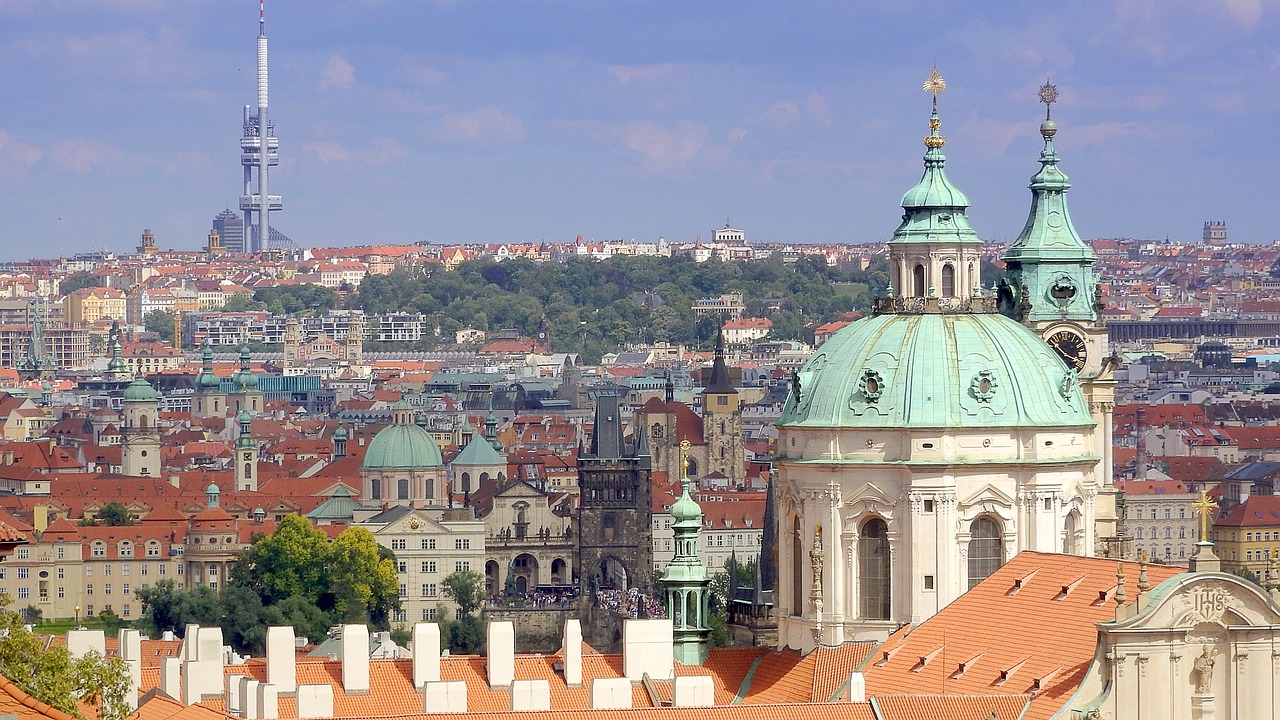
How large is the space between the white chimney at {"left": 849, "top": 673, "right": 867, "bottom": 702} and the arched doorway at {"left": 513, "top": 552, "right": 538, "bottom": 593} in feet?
317

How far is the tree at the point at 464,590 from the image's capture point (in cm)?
13300

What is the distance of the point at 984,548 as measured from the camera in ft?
172

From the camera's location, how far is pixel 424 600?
441 ft

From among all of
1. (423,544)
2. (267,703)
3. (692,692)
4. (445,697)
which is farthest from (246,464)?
(267,703)

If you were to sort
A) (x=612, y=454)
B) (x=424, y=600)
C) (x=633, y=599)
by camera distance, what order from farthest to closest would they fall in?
1. (x=612, y=454)
2. (x=424, y=600)
3. (x=633, y=599)

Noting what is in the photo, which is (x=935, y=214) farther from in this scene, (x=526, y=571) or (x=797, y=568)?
(x=526, y=571)

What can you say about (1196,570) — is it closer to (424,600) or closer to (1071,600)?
(1071,600)

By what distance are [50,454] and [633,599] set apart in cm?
6166

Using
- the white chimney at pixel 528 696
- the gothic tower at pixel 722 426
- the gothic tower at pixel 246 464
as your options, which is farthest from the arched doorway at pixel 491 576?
the white chimney at pixel 528 696

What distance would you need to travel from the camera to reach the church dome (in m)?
157

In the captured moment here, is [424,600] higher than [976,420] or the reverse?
the reverse

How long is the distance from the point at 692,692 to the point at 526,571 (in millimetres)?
97827

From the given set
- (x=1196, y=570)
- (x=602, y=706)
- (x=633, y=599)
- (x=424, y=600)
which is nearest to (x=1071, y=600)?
(x=1196, y=570)

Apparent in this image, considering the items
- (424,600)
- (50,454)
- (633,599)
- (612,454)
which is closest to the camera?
(633,599)
